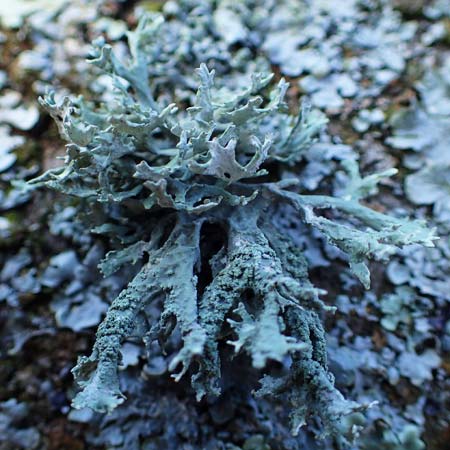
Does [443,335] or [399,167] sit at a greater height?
[399,167]

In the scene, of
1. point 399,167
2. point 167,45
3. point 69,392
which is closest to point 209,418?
point 69,392

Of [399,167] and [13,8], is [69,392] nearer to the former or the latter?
[399,167]

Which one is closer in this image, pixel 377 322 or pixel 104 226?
pixel 104 226

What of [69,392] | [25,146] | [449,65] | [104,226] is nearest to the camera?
[104,226]

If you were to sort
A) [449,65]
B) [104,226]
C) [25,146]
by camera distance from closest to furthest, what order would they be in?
[104,226] < [25,146] < [449,65]
